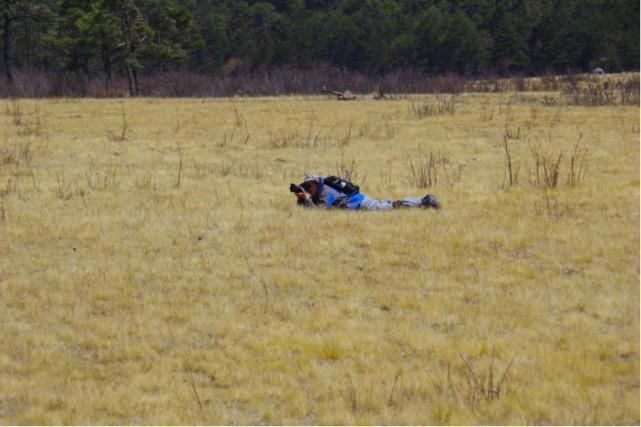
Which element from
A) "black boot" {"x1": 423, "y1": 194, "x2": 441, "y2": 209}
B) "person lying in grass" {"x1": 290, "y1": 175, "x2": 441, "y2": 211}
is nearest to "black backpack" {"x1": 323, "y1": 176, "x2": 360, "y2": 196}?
"person lying in grass" {"x1": 290, "y1": 175, "x2": 441, "y2": 211}

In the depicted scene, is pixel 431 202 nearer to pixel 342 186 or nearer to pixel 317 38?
pixel 342 186

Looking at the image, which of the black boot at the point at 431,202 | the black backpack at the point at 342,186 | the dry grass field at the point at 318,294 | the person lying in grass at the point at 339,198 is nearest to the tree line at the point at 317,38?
the dry grass field at the point at 318,294

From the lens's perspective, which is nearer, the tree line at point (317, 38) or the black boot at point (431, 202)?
the black boot at point (431, 202)

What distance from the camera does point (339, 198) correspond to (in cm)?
1092

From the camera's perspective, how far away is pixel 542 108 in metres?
24.8

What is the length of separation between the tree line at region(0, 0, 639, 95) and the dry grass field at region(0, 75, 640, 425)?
100 ft

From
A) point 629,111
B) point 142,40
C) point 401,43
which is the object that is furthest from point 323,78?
point 401,43

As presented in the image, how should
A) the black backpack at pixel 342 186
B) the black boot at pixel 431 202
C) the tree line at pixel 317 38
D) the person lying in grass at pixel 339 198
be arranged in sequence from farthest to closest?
the tree line at pixel 317 38 → the black backpack at pixel 342 186 → the person lying in grass at pixel 339 198 → the black boot at pixel 431 202

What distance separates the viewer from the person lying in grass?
10789 mm

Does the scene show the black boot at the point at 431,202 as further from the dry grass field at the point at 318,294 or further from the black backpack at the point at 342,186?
the black backpack at the point at 342,186

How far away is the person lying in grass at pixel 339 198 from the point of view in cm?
1079

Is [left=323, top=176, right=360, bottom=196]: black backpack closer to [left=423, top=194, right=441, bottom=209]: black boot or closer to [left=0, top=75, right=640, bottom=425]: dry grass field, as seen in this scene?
[left=0, top=75, right=640, bottom=425]: dry grass field

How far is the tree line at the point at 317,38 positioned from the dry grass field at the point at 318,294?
30500mm

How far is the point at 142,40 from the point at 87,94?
347 inches
